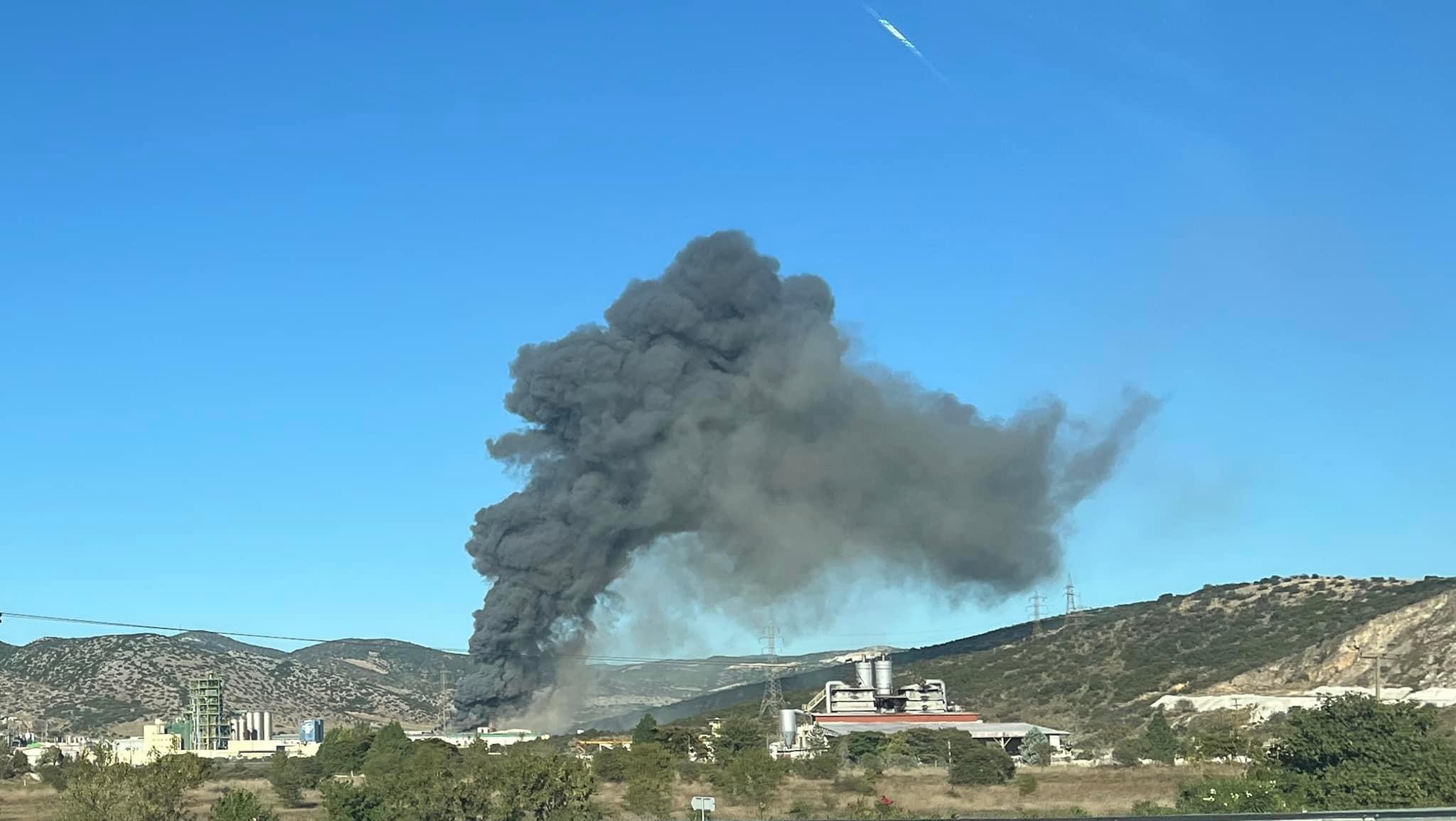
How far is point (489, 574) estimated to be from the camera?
107 metres

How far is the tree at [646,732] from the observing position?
313 feet

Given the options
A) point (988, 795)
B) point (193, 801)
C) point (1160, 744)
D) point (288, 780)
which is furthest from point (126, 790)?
point (1160, 744)

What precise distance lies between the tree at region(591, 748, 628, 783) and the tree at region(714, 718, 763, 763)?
7880 mm

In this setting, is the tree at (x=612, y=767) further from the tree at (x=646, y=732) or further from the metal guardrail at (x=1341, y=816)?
the metal guardrail at (x=1341, y=816)

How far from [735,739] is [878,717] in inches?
842

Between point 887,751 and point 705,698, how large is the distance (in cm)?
7579

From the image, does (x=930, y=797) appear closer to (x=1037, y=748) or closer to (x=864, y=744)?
(x=1037, y=748)

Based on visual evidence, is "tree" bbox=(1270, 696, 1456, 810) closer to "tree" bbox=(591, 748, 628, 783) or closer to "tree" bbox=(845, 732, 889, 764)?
"tree" bbox=(591, 748, 628, 783)

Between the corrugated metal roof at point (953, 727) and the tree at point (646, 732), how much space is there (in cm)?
1478

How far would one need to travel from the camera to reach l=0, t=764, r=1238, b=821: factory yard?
6297 centimetres

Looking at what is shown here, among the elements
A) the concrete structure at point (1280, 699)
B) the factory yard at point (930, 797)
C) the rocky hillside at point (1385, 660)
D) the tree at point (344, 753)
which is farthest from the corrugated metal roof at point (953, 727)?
the tree at point (344, 753)

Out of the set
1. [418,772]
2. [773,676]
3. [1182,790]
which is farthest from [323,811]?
[773,676]

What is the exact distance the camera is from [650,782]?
66.4 metres

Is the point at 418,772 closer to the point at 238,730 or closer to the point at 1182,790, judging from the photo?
the point at 1182,790
